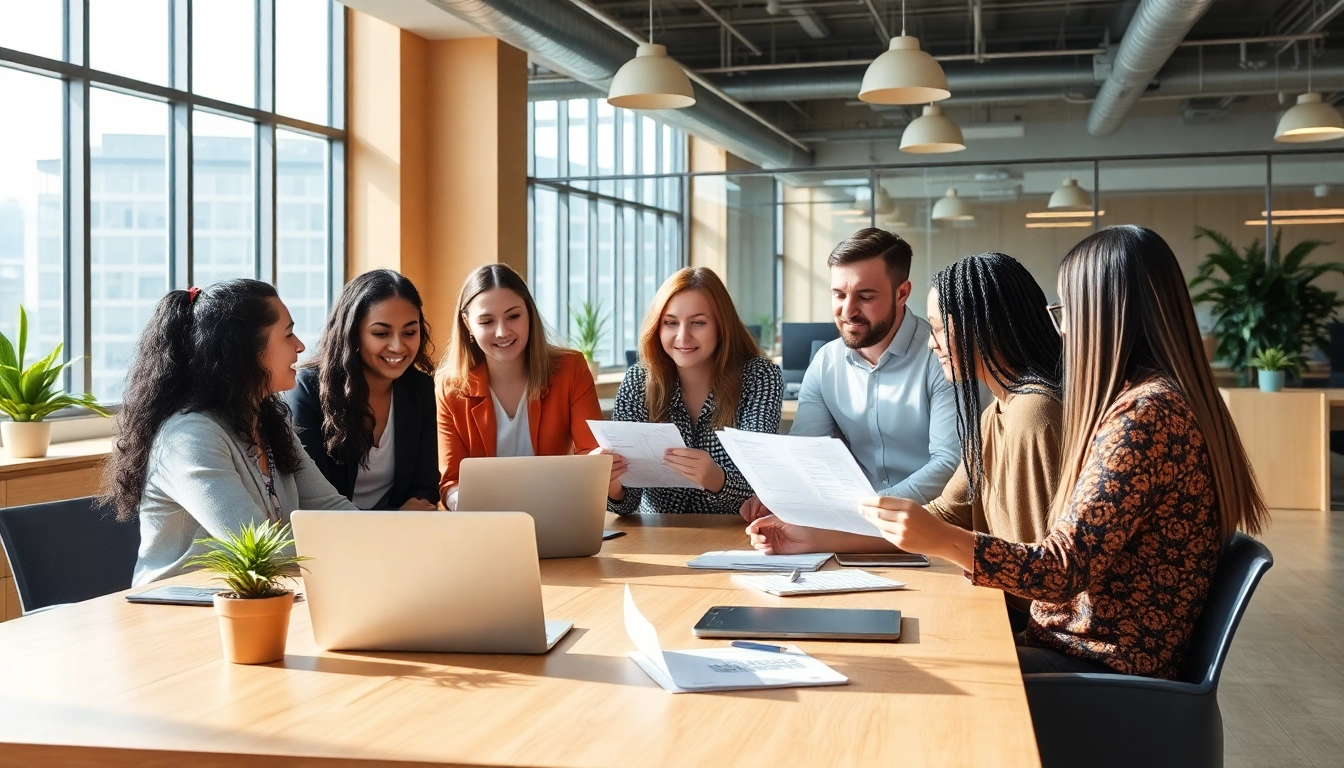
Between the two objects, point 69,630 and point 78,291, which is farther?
point 78,291

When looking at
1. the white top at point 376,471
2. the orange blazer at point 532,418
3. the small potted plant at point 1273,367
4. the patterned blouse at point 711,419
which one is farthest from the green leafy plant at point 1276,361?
the white top at point 376,471

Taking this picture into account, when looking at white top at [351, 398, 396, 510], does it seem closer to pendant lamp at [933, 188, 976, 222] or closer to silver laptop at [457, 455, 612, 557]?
silver laptop at [457, 455, 612, 557]

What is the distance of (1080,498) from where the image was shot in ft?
5.89

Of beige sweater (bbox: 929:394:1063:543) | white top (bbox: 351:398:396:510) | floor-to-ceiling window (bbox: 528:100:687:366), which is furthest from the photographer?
floor-to-ceiling window (bbox: 528:100:687:366)

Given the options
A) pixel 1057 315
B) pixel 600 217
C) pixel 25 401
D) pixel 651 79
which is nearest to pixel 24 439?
pixel 25 401

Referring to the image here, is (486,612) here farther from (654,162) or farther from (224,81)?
(654,162)

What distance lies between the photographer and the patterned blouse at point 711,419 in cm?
328

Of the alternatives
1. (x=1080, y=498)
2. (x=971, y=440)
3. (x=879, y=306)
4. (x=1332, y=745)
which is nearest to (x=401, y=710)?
(x=1080, y=498)

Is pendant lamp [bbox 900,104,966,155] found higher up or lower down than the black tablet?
higher up

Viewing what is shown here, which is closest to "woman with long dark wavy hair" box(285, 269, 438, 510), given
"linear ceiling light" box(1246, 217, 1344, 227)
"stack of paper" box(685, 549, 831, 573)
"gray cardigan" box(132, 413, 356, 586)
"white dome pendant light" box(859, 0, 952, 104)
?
"gray cardigan" box(132, 413, 356, 586)

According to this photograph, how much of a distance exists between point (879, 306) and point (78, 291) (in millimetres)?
4195

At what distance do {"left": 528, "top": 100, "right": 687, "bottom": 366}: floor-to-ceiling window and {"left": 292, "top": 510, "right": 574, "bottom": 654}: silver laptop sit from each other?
821 centimetres

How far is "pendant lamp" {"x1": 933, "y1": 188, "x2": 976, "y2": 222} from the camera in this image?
9594 millimetres

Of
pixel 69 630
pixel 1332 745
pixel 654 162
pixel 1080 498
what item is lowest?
pixel 1332 745
